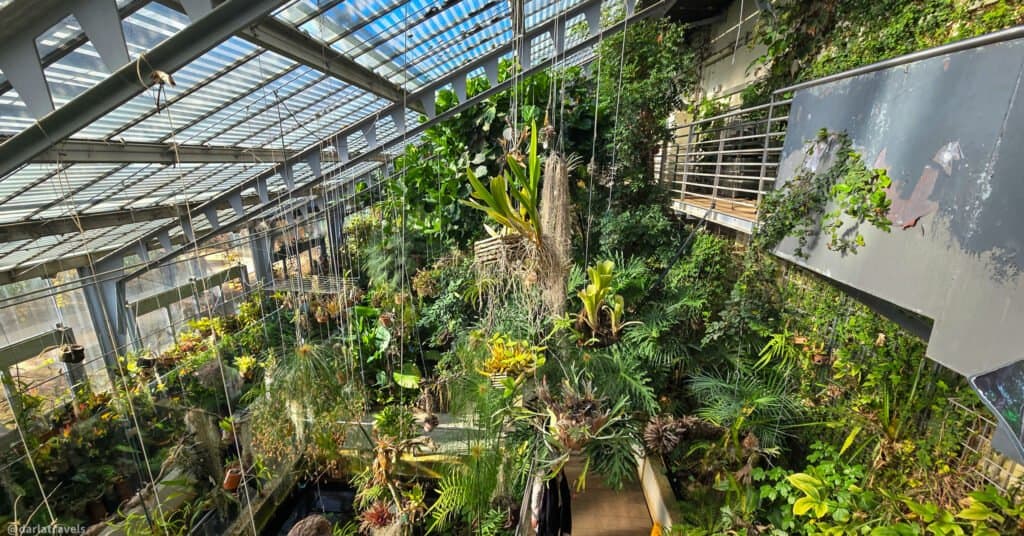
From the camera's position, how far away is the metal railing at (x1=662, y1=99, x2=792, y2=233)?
258 cm

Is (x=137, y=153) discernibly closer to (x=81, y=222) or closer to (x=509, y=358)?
(x=81, y=222)

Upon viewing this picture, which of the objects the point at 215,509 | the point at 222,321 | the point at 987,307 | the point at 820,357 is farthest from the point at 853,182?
the point at 222,321

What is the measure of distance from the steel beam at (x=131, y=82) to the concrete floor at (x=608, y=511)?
3.04 meters

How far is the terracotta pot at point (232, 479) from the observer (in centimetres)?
209

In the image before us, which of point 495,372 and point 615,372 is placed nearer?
point 495,372

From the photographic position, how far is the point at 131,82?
1455 mm

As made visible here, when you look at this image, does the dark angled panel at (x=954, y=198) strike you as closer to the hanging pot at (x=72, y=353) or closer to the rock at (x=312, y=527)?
the rock at (x=312, y=527)

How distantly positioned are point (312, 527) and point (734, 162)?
3.81 meters

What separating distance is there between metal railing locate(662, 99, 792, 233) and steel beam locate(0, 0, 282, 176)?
2826 millimetres

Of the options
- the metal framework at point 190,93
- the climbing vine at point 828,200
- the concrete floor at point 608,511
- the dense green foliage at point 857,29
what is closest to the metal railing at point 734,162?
the dense green foliage at point 857,29

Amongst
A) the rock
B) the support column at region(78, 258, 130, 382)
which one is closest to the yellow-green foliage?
the rock

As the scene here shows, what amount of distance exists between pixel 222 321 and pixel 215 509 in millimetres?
2289

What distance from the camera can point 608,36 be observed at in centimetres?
381

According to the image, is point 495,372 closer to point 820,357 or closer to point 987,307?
point 820,357
